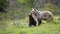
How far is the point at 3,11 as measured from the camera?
1984 centimetres

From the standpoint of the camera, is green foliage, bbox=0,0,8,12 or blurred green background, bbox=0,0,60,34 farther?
green foliage, bbox=0,0,8,12

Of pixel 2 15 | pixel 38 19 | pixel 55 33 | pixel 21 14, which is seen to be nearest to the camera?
pixel 55 33

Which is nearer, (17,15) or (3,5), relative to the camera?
(17,15)

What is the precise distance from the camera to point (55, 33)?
9.95 metres

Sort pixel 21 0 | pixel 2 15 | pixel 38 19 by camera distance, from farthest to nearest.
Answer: pixel 21 0 < pixel 2 15 < pixel 38 19

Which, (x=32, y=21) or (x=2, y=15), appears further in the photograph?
(x=2, y=15)

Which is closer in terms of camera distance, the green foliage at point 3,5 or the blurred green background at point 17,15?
the blurred green background at point 17,15

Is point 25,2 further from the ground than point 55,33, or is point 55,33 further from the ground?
point 55,33

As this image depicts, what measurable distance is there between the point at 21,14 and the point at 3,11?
1.53 metres

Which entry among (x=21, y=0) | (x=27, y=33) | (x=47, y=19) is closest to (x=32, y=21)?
(x=47, y=19)

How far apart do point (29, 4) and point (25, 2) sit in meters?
0.54

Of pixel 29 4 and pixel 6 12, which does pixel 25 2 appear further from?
pixel 6 12

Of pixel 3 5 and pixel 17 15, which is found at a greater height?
pixel 3 5

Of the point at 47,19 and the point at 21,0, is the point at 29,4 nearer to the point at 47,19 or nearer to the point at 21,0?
the point at 21,0
